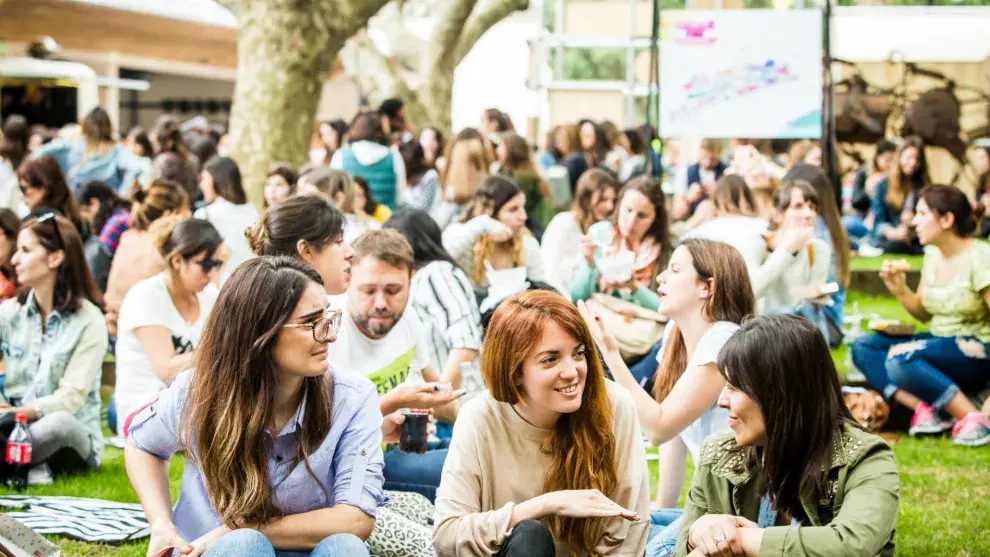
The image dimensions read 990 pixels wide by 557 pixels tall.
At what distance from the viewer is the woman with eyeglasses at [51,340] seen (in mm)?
5629

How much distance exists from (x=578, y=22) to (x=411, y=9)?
20.0 metres

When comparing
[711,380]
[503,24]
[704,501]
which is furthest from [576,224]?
[503,24]

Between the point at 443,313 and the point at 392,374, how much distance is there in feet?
3.41

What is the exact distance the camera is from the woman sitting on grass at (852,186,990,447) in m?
6.76

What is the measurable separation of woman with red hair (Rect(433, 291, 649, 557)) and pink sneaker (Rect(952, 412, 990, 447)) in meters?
3.69

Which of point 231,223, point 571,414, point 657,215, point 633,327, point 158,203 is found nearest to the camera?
point 571,414

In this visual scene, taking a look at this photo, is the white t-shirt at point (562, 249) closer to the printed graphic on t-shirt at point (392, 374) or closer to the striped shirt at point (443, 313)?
the striped shirt at point (443, 313)

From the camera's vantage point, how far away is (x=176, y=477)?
588 cm

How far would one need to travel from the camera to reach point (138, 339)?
5.52 m

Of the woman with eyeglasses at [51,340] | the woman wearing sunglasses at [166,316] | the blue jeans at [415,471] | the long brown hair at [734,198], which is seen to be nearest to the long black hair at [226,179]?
the woman with eyeglasses at [51,340]

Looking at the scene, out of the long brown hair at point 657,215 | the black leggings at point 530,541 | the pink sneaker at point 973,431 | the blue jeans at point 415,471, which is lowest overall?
the pink sneaker at point 973,431

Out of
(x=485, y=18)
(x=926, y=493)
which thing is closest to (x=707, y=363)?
(x=926, y=493)

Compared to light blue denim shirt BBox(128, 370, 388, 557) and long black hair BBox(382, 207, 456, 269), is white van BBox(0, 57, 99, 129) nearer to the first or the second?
long black hair BBox(382, 207, 456, 269)

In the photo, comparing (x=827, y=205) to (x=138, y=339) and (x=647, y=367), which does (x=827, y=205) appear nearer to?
(x=647, y=367)
